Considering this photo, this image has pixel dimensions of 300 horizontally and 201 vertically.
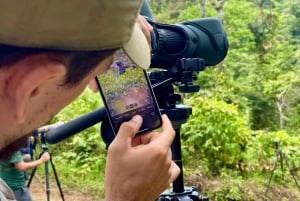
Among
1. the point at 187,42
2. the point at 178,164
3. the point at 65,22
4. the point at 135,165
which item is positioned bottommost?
the point at 178,164

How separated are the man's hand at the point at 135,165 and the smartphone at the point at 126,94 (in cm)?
2

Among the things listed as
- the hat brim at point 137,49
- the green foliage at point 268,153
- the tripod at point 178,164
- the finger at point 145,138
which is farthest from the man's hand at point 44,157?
the hat brim at point 137,49

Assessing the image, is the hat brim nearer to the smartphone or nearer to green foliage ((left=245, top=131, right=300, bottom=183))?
the smartphone

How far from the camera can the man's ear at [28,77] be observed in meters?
0.50

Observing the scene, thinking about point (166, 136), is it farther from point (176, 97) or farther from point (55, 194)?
point (55, 194)

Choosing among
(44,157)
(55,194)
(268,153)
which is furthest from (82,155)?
(44,157)

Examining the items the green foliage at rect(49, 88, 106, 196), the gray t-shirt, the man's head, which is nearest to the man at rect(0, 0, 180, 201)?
the man's head

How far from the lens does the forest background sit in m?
3.80

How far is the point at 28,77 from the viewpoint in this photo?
1.65 feet

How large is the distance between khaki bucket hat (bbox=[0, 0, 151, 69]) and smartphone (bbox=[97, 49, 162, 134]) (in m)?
0.27

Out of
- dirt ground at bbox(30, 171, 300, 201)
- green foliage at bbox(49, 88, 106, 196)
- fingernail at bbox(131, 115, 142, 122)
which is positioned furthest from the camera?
green foliage at bbox(49, 88, 106, 196)

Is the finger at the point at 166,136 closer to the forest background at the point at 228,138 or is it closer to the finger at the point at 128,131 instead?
the finger at the point at 128,131

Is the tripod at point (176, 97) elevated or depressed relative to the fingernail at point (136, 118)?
depressed

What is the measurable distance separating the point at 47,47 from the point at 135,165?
12.8 inches
